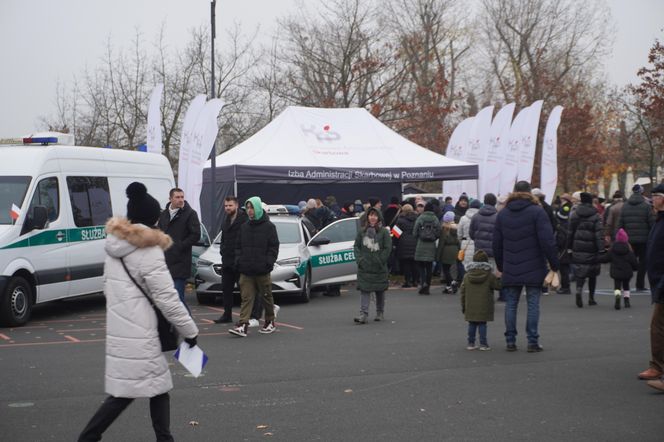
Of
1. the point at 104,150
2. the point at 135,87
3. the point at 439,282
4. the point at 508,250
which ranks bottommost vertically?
the point at 439,282

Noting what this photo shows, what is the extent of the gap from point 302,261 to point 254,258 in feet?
13.2

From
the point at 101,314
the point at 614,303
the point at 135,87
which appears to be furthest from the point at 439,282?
the point at 135,87

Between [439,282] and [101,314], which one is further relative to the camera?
[439,282]

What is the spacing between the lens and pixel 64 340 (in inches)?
Result: 453

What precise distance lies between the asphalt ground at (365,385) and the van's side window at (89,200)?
1.83 m

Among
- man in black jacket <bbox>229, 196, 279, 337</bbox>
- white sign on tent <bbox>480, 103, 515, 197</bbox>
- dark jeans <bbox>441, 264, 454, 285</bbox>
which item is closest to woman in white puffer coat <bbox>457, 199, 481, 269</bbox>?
dark jeans <bbox>441, 264, 454, 285</bbox>

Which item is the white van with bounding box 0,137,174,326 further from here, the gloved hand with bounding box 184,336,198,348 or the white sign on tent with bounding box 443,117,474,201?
the white sign on tent with bounding box 443,117,474,201

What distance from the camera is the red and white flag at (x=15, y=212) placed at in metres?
12.8

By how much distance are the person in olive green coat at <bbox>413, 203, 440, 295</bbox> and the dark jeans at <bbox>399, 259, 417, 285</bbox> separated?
45.3 inches

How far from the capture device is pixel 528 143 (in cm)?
2567

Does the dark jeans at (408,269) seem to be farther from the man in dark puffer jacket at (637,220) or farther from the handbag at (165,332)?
the handbag at (165,332)

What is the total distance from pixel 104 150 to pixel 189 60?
27.4 meters

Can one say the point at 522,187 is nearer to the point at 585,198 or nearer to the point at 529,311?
the point at 529,311

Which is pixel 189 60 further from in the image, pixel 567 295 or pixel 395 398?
pixel 395 398
